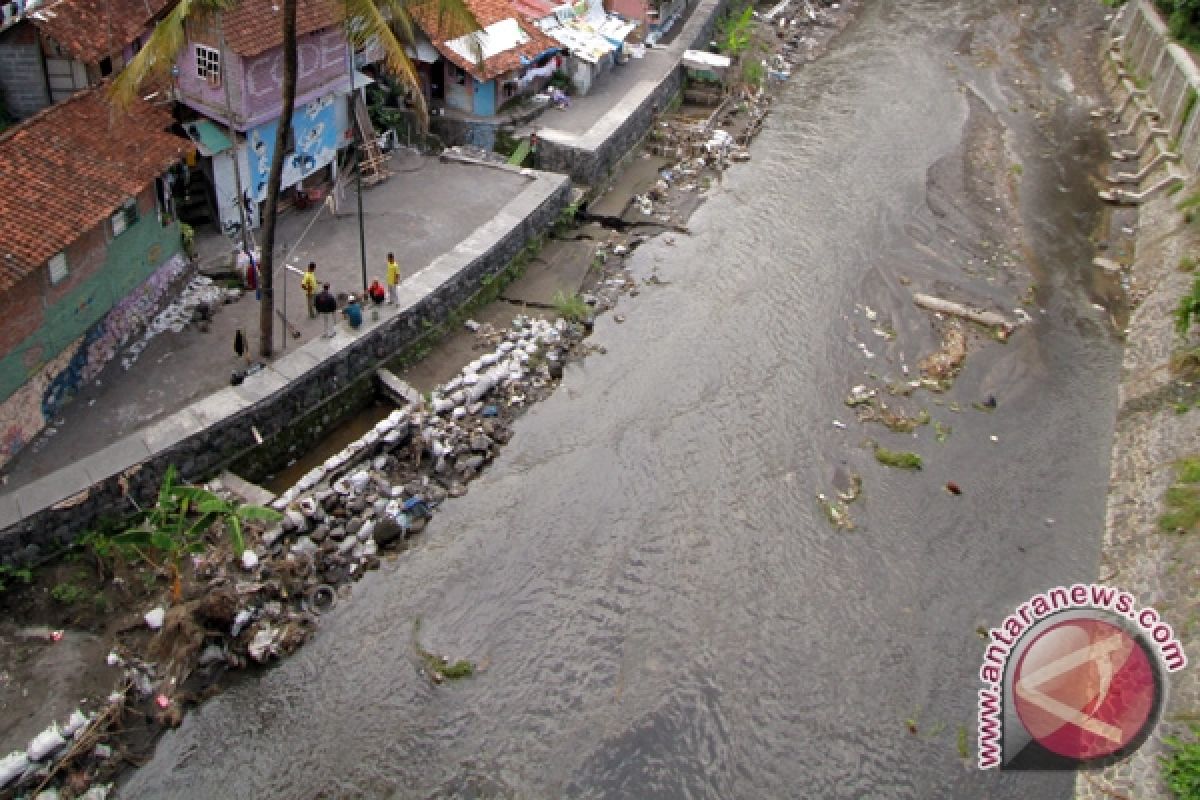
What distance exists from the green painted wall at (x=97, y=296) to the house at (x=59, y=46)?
4316 mm

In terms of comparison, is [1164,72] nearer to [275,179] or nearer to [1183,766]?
[1183,766]

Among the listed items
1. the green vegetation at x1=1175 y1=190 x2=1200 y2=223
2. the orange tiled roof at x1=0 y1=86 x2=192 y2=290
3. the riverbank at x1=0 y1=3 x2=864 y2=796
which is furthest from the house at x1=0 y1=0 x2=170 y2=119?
the green vegetation at x1=1175 y1=190 x2=1200 y2=223

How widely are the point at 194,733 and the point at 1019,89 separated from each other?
40.5 meters

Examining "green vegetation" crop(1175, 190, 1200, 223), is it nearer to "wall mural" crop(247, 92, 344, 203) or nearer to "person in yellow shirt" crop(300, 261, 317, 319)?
"wall mural" crop(247, 92, 344, 203)

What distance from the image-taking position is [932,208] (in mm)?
33594

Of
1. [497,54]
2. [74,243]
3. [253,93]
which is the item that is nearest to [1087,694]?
[74,243]

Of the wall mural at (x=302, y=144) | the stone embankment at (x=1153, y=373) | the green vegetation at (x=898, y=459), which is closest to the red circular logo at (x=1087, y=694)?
the stone embankment at (x=1153, y=373)

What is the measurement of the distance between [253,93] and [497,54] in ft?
31.4

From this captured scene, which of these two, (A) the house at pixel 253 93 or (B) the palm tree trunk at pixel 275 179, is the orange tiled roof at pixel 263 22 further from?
(B) the palm tree trunk at pixel 275 179

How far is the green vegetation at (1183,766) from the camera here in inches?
611

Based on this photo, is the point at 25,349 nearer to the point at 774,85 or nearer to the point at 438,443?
the point at 438,443

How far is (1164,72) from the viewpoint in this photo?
40125mm

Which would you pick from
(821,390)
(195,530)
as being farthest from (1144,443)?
(195,530)

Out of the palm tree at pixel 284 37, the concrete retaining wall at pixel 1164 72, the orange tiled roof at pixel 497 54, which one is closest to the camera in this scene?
the palm tree at pixel 284 37
